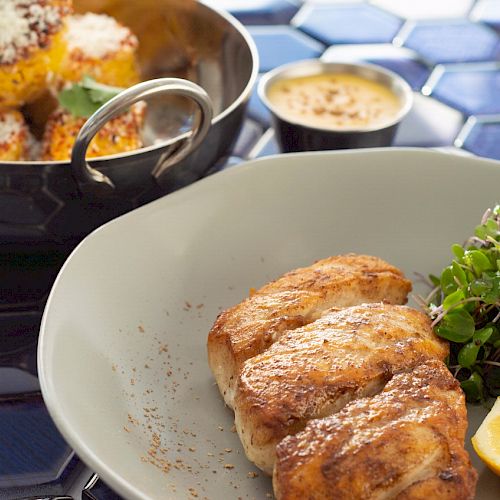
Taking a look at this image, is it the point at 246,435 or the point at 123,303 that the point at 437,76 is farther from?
Result: the point at 246,435

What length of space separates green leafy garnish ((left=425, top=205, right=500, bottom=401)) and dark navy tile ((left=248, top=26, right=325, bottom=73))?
1.56 m

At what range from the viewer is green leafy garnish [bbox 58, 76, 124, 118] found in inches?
99.0

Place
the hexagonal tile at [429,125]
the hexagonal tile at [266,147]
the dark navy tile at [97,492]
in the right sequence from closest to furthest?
the dark navy tile at [97,492], the hexagonal tile at [266,147], the hexagonal tile at [429,125]

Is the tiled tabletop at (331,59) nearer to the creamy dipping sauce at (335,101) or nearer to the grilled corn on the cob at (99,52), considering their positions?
the creamy dipping sauce at (335,101)

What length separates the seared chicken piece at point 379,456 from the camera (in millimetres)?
1453

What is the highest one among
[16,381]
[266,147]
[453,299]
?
[453,299]

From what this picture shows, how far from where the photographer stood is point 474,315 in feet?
6.60

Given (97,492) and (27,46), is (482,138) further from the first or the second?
(97,492)

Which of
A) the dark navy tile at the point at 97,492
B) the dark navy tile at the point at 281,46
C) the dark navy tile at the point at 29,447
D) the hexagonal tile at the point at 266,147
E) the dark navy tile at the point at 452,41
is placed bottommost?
the dark navy tile at the point at 29,447

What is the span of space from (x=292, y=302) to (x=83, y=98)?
1045 mm

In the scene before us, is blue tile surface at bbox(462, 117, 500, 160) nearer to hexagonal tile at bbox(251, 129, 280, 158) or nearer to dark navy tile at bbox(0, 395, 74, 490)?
hexagonal tile at bbox(251, 129, 280, 158)

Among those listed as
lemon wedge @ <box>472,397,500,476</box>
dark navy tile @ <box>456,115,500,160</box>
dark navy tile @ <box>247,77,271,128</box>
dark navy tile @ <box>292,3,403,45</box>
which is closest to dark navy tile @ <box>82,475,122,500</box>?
lemon wedge @ <box>472,397,500,476</box>

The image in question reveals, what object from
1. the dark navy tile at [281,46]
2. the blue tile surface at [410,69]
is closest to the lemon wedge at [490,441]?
the blue tile surface at [410,69]

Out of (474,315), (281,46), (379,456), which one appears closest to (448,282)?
(474,315)
